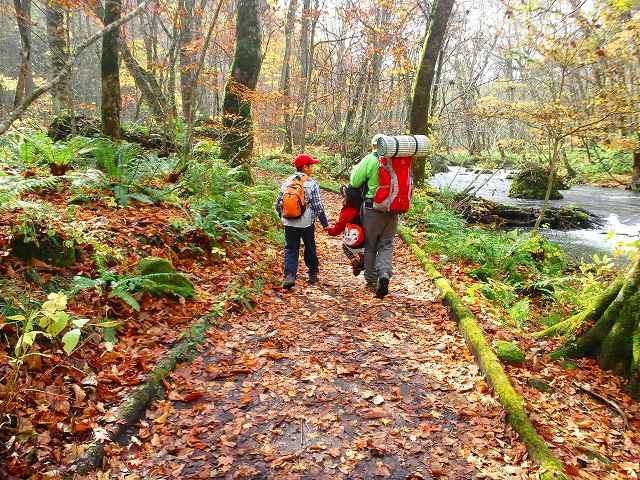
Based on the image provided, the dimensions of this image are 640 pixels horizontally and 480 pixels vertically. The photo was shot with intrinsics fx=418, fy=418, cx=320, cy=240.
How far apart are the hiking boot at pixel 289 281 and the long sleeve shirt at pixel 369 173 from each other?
175 centimetres

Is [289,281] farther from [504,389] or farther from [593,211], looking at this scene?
[593,211]

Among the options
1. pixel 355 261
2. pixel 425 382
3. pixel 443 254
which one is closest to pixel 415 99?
pixel 443 254

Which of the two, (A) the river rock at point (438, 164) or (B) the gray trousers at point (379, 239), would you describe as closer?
(B) the gray trousers at point (379, 239)

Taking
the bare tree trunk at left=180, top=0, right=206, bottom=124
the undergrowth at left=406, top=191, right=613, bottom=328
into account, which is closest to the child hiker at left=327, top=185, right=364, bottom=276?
the undergrowth at left=406, top=191, right=613, bottom=328

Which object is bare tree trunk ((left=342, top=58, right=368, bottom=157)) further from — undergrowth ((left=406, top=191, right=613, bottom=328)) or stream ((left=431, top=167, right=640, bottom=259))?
undergrowth ((left=406, top=191, right=613, bottom=328))

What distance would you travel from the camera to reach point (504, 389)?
376cm

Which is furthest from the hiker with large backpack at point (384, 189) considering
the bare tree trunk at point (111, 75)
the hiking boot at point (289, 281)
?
the bare tree trunk at point (111, 75)

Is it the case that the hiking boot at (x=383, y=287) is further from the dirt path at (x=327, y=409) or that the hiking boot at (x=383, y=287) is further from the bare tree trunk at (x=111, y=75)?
the bare tree trunk at (x=111, y=75)

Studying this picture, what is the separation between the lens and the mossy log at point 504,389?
2.95 m

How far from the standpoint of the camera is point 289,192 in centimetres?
629

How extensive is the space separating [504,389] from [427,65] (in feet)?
37.7

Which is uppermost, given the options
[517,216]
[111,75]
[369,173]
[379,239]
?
[111,75]

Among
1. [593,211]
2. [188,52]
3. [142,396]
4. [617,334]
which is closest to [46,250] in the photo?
[142,396]

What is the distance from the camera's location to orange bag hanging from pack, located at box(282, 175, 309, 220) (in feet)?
20.6
